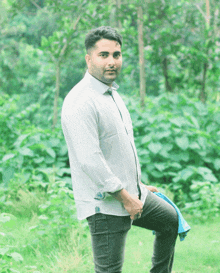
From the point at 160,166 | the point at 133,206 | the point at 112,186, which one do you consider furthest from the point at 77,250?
the point at 160,166

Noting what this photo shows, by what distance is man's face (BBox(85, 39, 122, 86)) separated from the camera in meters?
2.18

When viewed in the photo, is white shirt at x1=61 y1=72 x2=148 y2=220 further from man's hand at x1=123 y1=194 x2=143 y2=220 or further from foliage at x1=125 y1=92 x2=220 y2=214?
foliage at x1=125 y1=92 x2=220 y2=214

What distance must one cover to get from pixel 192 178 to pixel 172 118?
3.17ft

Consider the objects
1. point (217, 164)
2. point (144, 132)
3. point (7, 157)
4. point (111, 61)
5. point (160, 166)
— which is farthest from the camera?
point (144, 132)

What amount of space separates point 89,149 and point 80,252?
1.72 m

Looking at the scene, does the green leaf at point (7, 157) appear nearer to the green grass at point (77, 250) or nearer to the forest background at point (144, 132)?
the forest background at point (144, 132)

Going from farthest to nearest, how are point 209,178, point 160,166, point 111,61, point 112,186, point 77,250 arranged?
1. point 160,166
2. point 209,178
3. point 77,250
4. point 111,61
5. point 112,186

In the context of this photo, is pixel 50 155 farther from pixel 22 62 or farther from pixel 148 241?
pixel 22 62

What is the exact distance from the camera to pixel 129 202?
2082mm

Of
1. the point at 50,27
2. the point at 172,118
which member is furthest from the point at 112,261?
the point at 50,27

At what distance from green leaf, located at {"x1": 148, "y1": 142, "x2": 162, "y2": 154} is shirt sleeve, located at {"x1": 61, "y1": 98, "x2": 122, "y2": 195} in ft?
11.5

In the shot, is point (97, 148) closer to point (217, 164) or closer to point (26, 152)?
point (26, 152)

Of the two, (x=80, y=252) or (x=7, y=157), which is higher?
(x=7, y=157)

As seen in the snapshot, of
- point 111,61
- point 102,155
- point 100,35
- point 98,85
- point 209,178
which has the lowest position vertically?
point 209,178
